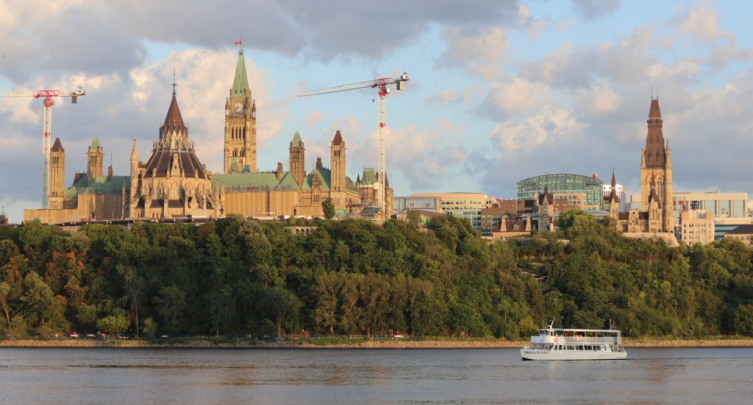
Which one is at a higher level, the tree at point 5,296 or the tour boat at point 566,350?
the tree at point 5,296

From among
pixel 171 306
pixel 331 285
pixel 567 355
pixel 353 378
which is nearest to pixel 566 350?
pixel 567 355

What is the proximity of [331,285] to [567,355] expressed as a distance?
94.5 feet

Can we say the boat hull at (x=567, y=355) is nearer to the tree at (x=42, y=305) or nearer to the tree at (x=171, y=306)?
the tree at (x=171, y=306)

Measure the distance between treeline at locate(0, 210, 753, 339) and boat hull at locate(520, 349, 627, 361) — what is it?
20944 mm

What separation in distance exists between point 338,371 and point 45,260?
62619 mm

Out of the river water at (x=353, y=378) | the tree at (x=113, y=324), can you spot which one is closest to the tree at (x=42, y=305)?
the tree at (x=113, y=324)

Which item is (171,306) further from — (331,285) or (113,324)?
(331,285)

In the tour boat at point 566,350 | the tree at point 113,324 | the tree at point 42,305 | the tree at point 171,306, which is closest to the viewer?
the tour boat at point 566,350

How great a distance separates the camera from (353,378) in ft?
387

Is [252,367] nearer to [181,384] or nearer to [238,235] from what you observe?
[181,384]

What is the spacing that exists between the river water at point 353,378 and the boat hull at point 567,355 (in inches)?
65.2

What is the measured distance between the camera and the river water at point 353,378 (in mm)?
103625

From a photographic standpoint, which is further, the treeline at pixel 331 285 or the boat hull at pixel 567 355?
the treeline at pixel 331 285

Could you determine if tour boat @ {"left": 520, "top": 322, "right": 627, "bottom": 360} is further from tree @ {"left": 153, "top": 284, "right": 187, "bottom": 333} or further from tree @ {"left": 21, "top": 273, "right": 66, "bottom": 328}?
tree @ {"left": 21, "top": 273, "right": 66, "bottom": 328}
